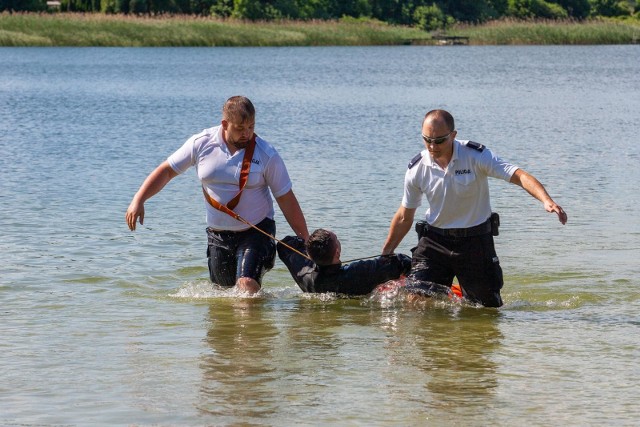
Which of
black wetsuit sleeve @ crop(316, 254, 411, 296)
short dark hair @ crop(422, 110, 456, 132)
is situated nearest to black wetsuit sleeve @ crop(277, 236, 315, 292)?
black wetsuit sleeve @ crop(316, 254, 411, 296)

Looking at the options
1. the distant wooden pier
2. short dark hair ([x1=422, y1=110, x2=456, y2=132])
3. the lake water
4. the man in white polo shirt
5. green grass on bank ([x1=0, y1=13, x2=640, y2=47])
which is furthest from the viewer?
the distant wooden pier

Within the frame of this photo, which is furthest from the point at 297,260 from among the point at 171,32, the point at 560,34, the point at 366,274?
the point at 560,34

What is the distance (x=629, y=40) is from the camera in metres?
73.9

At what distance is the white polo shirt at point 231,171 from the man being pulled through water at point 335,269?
40 centimetres

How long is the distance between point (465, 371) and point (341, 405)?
3.58 feet

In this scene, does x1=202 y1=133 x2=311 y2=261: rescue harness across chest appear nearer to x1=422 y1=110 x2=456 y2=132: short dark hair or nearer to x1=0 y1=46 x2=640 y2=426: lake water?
x1=0 y1=46 x2=640 y2=426: lake water

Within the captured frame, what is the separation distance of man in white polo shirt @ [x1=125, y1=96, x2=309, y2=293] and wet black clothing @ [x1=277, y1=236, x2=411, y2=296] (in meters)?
0.14

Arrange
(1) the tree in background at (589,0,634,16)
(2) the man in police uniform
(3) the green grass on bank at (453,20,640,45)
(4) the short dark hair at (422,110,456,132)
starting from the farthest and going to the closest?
(1) the tree in background at (589,0,634,16) < (3) the green grass on bank at (453,20,640,45) < (2) the man in police uniform < (4) the short dark hair at (422,110,456,132)

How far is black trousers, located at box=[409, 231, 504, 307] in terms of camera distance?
8641 millimetres

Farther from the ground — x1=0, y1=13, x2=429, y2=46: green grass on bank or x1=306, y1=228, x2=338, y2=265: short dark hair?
x1=0, y1=13, x2=429, y2=46: green grass on bank

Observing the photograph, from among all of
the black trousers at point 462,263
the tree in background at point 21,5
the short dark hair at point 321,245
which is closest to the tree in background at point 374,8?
the tree in background at point 21,5

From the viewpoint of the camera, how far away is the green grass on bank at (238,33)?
216 feet

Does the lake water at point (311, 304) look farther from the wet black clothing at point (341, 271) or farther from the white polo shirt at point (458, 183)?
the white polo shirt at point (458, 183)

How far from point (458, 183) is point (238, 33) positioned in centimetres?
6306
